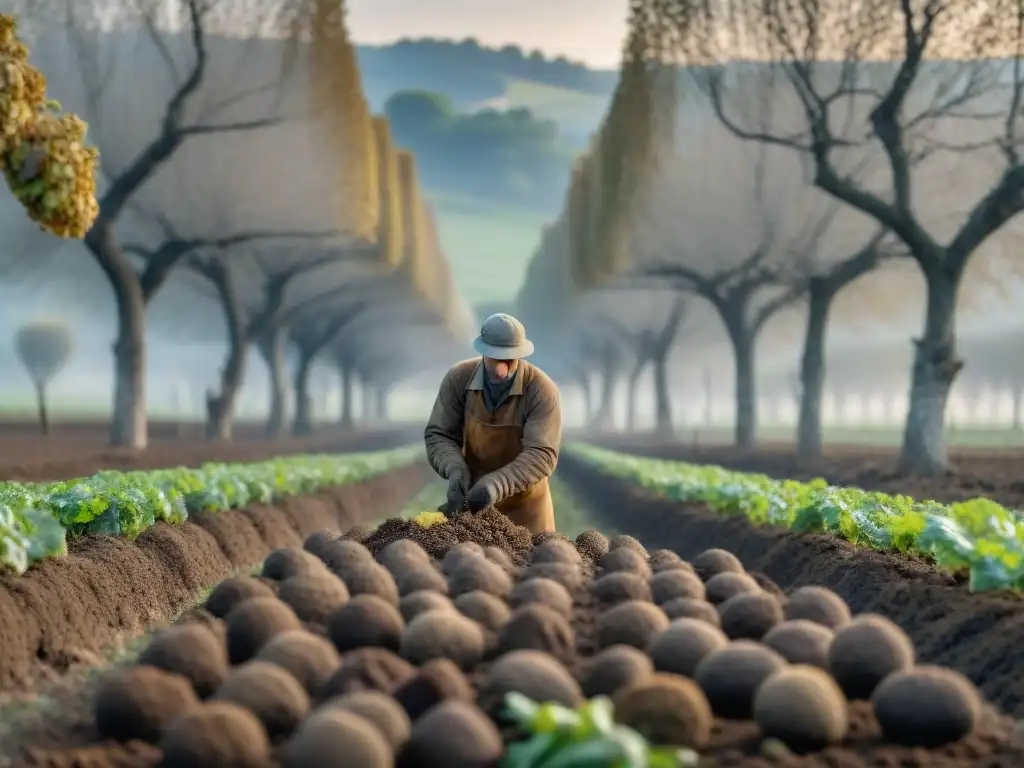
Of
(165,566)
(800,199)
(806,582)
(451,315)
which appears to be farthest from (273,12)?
(451,315)

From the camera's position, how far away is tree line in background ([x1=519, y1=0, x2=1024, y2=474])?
21.5 meters

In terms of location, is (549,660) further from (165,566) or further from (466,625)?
(165,566)

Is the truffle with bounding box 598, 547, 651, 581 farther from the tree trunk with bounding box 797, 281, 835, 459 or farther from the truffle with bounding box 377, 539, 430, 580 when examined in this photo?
the tree trunk with bounding box 797, 281, 835, 459

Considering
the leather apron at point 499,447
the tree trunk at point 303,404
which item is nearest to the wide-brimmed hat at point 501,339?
the leather apron at point 499,447

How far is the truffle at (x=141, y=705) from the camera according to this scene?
14.4ft

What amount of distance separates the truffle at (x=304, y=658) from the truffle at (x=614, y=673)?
35.6 inches

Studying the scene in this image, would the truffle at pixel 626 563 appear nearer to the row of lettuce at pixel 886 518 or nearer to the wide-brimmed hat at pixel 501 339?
the row of lettuce at pixel 886 518

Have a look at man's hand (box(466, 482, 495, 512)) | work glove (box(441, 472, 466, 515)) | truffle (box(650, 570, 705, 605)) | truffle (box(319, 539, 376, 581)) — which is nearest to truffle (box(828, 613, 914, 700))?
truffle (box(650, 570, 705, 605))

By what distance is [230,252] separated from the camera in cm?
4250

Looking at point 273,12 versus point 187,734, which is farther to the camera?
point 273,12

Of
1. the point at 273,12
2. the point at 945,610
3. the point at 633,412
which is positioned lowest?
the point at 633,412

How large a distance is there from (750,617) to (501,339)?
399cm

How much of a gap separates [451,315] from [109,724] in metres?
87.5

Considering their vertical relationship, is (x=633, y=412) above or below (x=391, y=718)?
below
